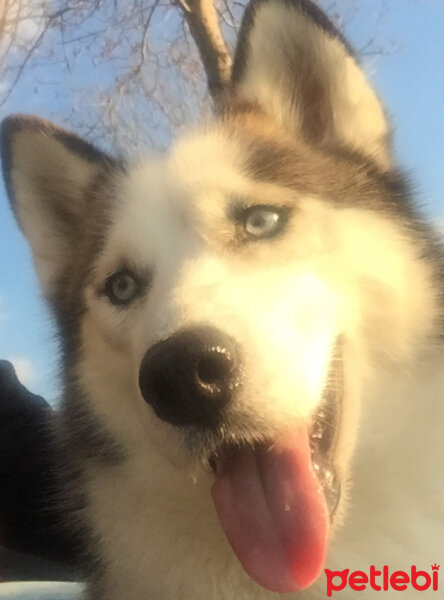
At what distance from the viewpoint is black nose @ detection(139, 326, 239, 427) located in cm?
93

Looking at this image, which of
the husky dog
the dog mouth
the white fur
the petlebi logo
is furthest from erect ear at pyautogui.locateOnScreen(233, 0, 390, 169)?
the petlebi logo

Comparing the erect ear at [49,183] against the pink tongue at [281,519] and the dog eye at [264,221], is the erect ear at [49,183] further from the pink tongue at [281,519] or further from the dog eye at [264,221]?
the pink tongue at [281,519]

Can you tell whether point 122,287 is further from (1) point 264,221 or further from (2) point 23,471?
(2) point 23,471

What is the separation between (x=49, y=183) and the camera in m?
1.48

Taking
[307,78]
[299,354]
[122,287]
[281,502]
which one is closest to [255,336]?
[299,354]

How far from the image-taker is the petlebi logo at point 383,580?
1.13m

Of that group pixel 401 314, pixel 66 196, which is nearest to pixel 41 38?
pixel 66 196

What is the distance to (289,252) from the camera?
1145 mm

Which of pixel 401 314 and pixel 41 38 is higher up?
pixel 41 38

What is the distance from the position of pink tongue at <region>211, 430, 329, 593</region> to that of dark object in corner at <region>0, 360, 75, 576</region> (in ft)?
2.01

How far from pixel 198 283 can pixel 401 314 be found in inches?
13.1

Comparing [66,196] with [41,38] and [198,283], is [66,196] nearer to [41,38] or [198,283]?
[41,38]

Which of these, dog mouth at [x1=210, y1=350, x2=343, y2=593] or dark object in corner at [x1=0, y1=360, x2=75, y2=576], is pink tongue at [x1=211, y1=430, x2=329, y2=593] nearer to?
dog mouth at [x1=210, y1=350, x2=343, y2=593]

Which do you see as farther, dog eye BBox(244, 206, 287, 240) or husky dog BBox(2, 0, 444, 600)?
dog eye BBox(244, 206, 287, 240)
